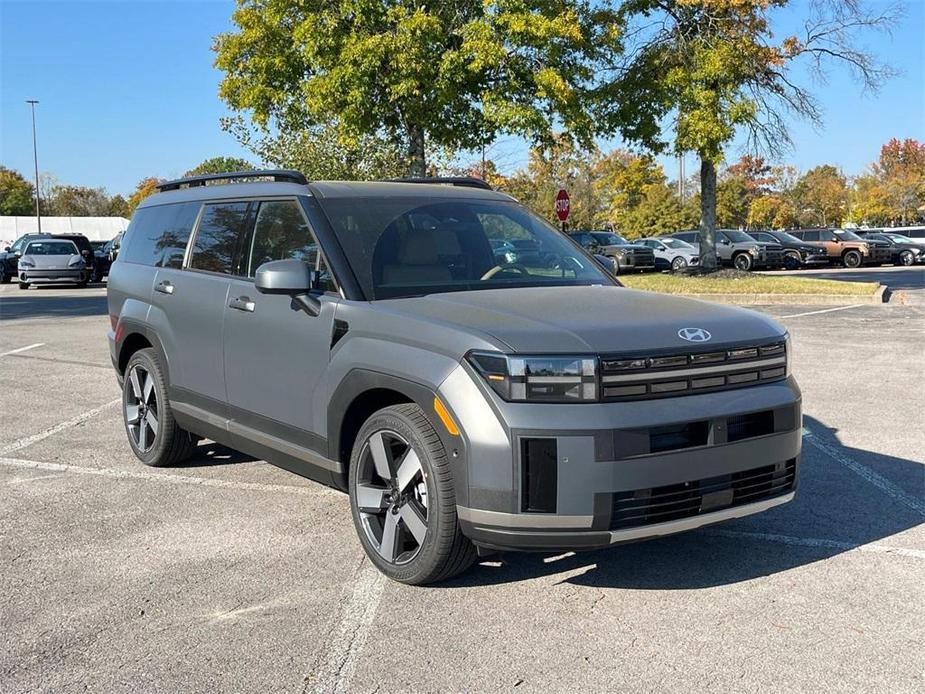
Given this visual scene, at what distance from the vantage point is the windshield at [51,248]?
92.5ft

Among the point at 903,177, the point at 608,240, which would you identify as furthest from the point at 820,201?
the point at 608,240

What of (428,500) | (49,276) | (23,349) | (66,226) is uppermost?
(66,226)

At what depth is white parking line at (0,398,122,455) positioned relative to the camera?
691cm

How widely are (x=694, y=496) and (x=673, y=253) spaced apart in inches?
1303

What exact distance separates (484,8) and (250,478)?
56.6ft

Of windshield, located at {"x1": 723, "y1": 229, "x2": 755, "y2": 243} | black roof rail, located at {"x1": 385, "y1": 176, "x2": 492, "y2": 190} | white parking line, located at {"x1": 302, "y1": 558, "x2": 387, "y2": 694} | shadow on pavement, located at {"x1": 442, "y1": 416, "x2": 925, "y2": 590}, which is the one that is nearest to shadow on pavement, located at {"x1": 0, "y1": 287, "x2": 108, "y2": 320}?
black roof rail, located at {"x1": 385, "y1": 176, "x2": 492, "y2": 190}

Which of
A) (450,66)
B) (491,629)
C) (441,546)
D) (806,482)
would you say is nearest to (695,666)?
(491,629)

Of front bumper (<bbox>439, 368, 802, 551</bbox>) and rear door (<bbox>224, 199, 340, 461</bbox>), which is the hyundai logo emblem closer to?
front bumper (<bbox>439, 368, 802, 551</bbox>)

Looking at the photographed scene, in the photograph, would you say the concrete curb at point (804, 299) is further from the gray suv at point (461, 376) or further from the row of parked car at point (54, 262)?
the row of parked car at point (54, 262)

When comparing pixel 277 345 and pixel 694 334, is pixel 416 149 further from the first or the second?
pixel 694 334

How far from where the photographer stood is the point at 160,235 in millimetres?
6348

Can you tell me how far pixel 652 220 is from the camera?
53219 mm

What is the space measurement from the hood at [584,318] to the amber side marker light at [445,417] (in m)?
0.33

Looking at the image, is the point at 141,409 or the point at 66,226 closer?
the point at 141,409
